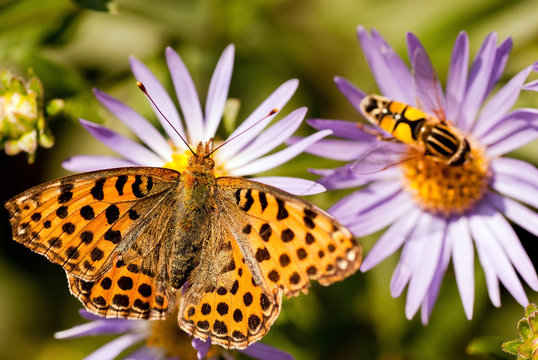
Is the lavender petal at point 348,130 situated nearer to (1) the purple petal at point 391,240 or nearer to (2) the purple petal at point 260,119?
(2) the purple petal at point 260,119

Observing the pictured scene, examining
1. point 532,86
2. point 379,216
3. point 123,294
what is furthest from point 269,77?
Result: point 123,294

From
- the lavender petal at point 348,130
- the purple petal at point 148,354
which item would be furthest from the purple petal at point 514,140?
the purple petal at point 148,354

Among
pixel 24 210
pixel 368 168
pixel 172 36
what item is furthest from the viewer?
pixel 172 36

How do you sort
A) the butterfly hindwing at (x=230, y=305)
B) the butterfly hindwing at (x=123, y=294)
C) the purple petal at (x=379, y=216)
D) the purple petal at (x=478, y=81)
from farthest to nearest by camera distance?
the purple petal at (x=379, y=216)
the purple petal at (x=478, y=81)
the butterfly hindwing at (x=123, y=294)
the butterfly hindwing at (x=230, y=305)

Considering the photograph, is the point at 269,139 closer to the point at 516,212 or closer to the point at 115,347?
the point at 516,212

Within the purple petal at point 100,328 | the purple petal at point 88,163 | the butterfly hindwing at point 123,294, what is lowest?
the purple petal at point 100,328

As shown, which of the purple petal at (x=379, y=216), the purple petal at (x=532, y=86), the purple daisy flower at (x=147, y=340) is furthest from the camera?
the purple daisy flower at (x=147, y=340)

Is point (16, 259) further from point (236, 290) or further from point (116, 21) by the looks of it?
point (236, 290)

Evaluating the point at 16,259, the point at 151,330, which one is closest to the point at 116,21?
the point at 16,259
